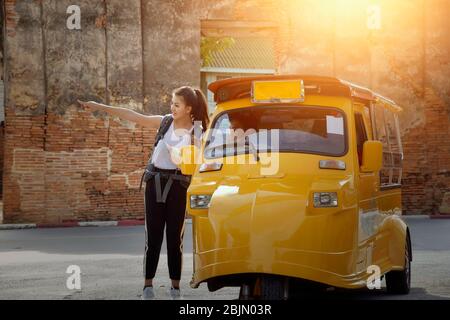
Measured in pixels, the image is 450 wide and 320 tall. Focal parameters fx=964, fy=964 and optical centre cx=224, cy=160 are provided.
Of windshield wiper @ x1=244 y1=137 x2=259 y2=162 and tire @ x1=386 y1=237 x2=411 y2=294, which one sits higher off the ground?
windshield wiper @ x1=244 y1=137 x2=259 y2=162

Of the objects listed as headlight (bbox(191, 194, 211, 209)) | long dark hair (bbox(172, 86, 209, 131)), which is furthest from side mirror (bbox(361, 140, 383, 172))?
long dark hair (bbox(172, 86, 209, 131))

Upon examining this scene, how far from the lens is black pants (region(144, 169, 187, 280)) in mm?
8320

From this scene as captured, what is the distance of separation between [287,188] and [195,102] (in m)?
1.89

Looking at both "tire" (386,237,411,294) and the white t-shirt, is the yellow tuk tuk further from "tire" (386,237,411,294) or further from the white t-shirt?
"tire" (386,237,411,294)

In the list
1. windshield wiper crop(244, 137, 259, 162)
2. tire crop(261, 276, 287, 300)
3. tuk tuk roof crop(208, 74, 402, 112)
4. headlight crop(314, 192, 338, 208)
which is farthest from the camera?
tuk tuk roof crop(208, 74, 402, 112)

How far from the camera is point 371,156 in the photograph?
7676 mm

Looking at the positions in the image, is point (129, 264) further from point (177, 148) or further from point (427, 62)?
point (427, 62)

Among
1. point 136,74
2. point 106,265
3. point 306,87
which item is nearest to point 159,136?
point 306,87

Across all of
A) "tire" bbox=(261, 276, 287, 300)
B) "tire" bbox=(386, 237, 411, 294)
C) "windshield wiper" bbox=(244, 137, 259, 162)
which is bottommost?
"tire" bbox=(386, 237, 411, 294)

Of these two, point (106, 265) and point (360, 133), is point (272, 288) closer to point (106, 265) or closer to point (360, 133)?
point (360, 133)

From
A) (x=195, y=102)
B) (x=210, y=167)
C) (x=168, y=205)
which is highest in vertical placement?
(x=195, y=102)

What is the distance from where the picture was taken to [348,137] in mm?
7699

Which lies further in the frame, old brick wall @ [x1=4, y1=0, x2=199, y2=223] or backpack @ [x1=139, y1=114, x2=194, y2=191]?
old brick wall @ [x1=4, y1=0, x2=199, y2=223]

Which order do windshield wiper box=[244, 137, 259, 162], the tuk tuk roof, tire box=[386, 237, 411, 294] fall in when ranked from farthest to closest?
tire box=[386, 237, 411, 294]
the tuk tuk roof
windshield wiper box=[244, 137, 259, 162]
